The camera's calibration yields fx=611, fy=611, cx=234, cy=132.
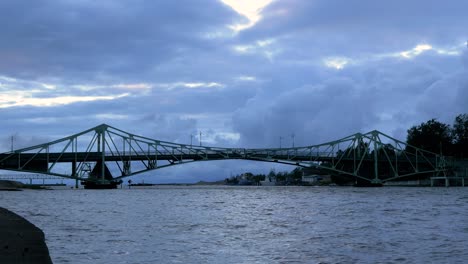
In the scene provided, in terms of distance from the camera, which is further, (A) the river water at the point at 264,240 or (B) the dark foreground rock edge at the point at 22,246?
(A) the river water at the point at 264,240

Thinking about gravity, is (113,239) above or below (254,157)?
below

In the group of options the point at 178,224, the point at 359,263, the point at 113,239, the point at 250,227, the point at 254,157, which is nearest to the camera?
the point at 359,263

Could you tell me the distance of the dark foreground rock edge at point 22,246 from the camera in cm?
2128

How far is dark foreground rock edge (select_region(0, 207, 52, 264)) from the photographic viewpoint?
21.3 m

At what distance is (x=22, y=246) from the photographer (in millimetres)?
25016

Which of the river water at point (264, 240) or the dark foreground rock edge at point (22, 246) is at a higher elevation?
the dark foreground rock edge at point (22, 246)

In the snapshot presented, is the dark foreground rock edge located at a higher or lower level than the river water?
higher

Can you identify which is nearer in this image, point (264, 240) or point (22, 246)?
point (22, 246)

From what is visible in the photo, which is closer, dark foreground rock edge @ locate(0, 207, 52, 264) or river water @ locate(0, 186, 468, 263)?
dark foreground rock edge @ locate(0, 207, 52, 264)

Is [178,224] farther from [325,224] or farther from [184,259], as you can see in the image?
[184,259]

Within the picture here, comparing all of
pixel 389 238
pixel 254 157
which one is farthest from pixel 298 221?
pixel 254 157

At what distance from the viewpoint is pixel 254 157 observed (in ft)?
636

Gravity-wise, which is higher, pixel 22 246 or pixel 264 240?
pixel 22 246

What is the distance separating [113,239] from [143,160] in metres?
163
